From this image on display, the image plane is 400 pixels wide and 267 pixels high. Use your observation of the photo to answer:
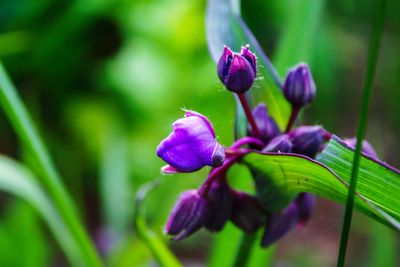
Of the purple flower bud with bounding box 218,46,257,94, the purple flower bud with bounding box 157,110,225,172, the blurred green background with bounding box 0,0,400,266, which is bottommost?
the blurred green background with bounding box 0,0,400,266

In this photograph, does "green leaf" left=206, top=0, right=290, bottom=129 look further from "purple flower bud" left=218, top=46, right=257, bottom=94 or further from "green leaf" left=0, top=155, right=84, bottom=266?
"green leaf" left=0, top=155, right=84, bottom=266

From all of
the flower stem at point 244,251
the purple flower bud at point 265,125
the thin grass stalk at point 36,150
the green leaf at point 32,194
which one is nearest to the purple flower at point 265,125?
the purple flower bud at point 265,125

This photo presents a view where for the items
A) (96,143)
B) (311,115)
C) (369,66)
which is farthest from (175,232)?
(311,115)

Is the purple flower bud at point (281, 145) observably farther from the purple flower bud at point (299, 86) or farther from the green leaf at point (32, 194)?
the green leaf at point (32, 194)

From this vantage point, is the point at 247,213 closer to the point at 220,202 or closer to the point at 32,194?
the point at 220,202

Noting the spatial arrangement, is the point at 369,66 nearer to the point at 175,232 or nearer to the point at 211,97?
the point at 175,232

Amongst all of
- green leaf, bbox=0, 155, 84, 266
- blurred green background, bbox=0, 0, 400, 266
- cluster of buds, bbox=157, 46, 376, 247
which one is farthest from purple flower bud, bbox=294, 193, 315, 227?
blurred green background, bbox=0, 0, 400, 266

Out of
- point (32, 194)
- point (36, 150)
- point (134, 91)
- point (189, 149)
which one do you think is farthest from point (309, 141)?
point (134, 91)
